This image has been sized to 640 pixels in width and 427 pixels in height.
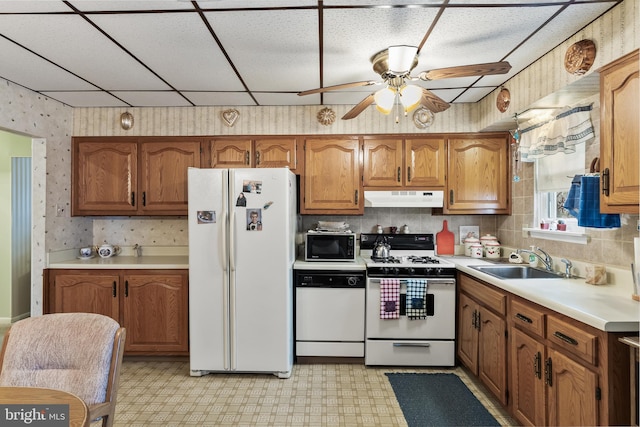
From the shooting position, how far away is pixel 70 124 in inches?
137

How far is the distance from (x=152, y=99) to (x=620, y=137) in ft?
11.4

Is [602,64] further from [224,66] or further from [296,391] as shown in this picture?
[296,391]

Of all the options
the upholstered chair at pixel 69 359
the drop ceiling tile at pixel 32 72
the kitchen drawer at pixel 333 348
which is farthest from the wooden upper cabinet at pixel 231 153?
the upholstered chair at pixel 69 359

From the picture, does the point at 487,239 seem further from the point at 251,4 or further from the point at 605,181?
the point at 251,4

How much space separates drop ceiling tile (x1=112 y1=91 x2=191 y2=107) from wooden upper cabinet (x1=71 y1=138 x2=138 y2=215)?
0.41m

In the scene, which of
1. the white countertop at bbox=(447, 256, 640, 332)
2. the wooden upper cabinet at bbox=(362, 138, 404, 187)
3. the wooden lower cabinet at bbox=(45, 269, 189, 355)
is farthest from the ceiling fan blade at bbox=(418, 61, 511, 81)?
the wooden lower cabinet at bbox=(45, 269, 189, 355)

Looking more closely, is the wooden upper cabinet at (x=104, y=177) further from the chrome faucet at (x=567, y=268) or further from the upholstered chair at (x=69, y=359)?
the chrome faucet at (x=567, y=268)

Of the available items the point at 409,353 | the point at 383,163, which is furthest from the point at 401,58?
the point at 409,353

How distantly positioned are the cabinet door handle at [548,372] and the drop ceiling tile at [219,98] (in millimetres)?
2922

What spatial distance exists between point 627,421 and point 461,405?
1151 millimetres

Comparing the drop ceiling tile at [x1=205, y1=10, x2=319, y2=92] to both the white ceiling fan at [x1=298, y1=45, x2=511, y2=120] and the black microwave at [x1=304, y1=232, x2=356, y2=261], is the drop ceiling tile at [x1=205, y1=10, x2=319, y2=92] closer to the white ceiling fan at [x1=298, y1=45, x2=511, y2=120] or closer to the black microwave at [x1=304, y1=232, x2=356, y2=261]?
the white ceiling fan at [x1=298, y1=45, x2=511, y2=120]

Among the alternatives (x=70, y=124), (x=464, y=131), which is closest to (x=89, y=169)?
(x=70, y=124)

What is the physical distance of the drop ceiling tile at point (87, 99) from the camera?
3106mm

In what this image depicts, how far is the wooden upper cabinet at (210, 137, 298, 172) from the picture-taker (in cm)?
342
